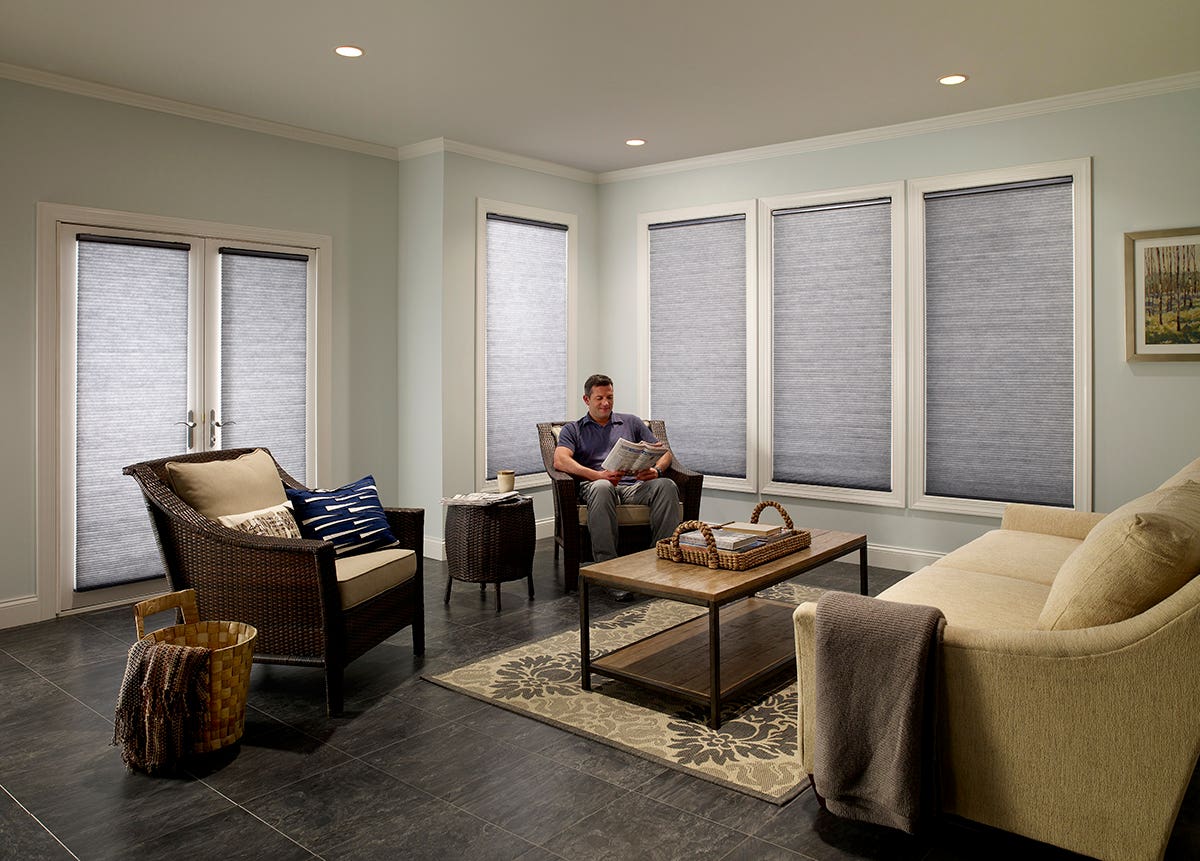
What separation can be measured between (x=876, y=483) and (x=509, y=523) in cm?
236

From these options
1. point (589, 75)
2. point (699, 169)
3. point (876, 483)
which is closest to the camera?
point (589, 75)

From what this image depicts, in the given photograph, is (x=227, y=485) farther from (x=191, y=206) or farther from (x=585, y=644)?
(x=191, y=206)

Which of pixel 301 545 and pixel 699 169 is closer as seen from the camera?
pixel 301 545

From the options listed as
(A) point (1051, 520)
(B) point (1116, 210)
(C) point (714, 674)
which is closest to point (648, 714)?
(C) point (714, 674)

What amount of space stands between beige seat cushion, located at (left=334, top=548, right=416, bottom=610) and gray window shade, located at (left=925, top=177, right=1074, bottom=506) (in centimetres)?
322

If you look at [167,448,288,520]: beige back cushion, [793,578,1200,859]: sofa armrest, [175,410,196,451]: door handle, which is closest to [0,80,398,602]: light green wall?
[175,410,196,451]: door handle

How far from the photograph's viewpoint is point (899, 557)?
17.5 ft

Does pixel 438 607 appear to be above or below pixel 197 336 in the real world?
below

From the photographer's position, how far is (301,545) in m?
3.09

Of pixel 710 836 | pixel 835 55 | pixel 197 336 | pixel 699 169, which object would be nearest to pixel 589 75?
pixel 835 55

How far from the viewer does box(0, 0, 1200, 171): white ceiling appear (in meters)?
3.55

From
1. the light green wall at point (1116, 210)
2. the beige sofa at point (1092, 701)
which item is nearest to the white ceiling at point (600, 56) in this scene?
the light green wall at point (1116, 210)

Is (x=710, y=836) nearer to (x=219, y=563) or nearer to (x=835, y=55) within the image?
(x=219, y=563)

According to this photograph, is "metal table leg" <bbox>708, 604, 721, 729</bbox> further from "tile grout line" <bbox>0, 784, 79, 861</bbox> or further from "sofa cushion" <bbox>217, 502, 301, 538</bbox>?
"tile grout line" <bbox>0, 784, 79, 861</bbox>
